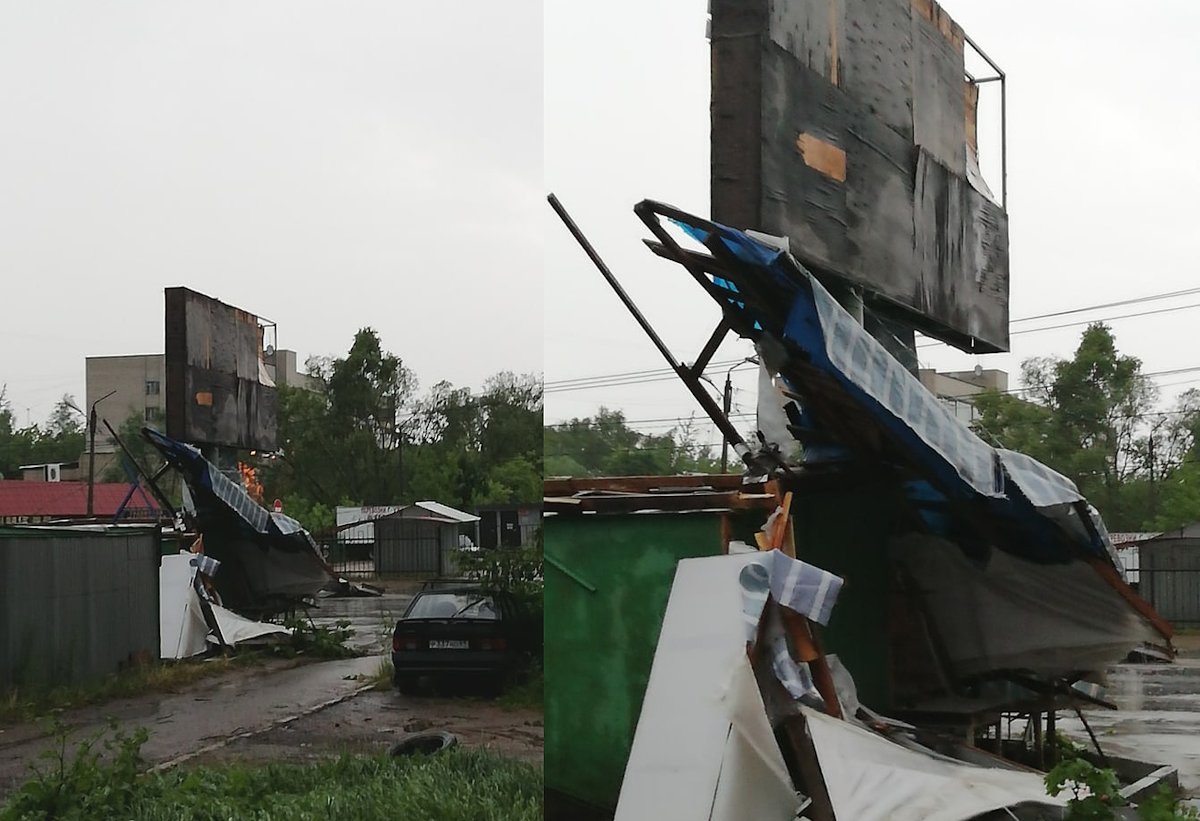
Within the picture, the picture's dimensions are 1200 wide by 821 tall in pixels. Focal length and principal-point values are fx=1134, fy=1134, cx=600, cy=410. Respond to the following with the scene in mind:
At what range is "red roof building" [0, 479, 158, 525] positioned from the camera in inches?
83.0

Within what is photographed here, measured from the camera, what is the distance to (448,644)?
80.4 inches

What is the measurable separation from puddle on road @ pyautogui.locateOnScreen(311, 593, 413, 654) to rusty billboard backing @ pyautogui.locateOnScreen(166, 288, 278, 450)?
353 mm

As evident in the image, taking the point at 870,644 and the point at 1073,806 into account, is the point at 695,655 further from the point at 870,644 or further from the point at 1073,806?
the point at 870,644

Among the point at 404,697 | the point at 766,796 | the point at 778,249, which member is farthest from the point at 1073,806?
the point at 404,697

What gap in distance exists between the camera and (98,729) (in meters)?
2.08

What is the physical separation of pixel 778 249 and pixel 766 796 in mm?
1612

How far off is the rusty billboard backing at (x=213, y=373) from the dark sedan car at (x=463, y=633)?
0.46 m

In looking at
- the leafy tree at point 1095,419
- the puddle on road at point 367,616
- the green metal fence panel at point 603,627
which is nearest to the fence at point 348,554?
the puddle on road at point 367,616

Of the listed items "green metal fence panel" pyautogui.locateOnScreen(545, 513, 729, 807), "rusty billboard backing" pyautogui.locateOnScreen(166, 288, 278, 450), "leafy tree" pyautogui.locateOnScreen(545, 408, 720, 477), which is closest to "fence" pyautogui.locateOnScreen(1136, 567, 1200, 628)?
"leafy tree" pyautogui.locateOnScreen(545, 408, 720, 477)

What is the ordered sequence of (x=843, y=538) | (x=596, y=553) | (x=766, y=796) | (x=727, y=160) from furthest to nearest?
(x=843, y=538) → (x=596, y=553) → (x=727, y=160) → (x=766, y=796)

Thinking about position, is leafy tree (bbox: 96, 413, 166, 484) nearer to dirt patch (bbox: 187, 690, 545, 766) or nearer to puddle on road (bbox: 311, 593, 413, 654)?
puddle on road (bbox: 311, 593, 413, 654)

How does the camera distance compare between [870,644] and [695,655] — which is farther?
[870,644]

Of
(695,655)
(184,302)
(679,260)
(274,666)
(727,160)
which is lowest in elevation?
(695,655)

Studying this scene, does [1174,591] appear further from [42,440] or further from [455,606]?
[42,440]
